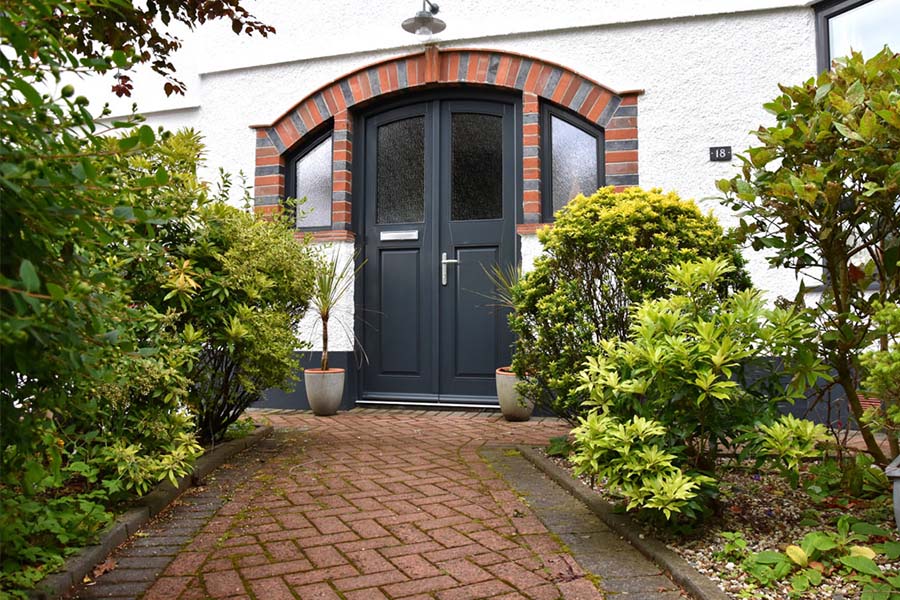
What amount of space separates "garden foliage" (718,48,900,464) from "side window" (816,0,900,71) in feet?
8.41

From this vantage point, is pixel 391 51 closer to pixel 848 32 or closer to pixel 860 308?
pixel 848 32

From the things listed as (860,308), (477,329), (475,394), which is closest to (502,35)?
(477,329)

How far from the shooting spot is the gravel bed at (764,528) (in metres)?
2.23

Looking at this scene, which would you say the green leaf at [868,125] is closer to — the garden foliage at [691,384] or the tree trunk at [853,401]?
the garden foliage at [691,384]

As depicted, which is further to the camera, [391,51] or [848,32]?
[391,51]

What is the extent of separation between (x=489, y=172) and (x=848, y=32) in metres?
2.97

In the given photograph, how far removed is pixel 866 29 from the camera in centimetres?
526

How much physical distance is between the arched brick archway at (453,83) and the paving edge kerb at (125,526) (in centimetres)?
274

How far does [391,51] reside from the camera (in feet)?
20.7

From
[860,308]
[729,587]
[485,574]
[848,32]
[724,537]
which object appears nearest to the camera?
[729,587]

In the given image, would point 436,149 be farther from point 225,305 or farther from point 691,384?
point 691,384

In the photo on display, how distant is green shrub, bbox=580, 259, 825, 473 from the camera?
2.63m

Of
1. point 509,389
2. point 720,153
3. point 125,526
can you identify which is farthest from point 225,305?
point 720,153

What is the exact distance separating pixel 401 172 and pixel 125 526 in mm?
4323
